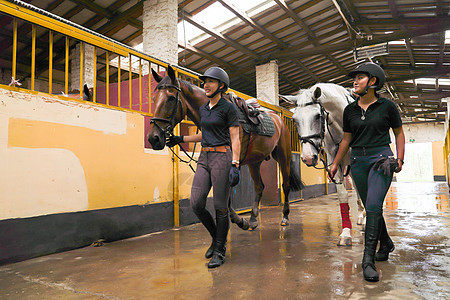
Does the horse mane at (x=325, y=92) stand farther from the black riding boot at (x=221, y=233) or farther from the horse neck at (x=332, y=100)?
the black riding boot at (x=221, y=233)

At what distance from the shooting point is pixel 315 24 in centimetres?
1116

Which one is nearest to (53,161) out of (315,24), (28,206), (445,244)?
(28,206)

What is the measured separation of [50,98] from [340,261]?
308cm

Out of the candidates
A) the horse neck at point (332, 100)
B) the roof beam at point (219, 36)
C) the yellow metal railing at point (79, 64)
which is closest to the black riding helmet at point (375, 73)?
the horse neck at point (332, 100)

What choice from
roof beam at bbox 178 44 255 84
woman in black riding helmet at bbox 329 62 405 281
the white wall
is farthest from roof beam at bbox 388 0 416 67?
the white wall

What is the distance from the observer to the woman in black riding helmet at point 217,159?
7.99 feet

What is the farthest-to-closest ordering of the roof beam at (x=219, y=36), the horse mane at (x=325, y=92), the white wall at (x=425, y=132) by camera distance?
the white wall at (x=425, y=132) < the roof beam at (x=219, y=36) < the horse mane at (x=325, y=92)

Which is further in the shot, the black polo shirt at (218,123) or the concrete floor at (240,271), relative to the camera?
the black polo shirt at (218,123)

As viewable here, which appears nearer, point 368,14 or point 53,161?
point 53,161

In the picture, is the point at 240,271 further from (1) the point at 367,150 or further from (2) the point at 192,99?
(2) the point at 192,99

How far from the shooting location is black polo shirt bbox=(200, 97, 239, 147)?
2484 mm

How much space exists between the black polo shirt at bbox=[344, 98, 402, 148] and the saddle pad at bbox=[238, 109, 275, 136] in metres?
1.38

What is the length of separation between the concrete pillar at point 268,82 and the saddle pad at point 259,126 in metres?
7.38

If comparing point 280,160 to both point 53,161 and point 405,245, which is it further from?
point 53,161
